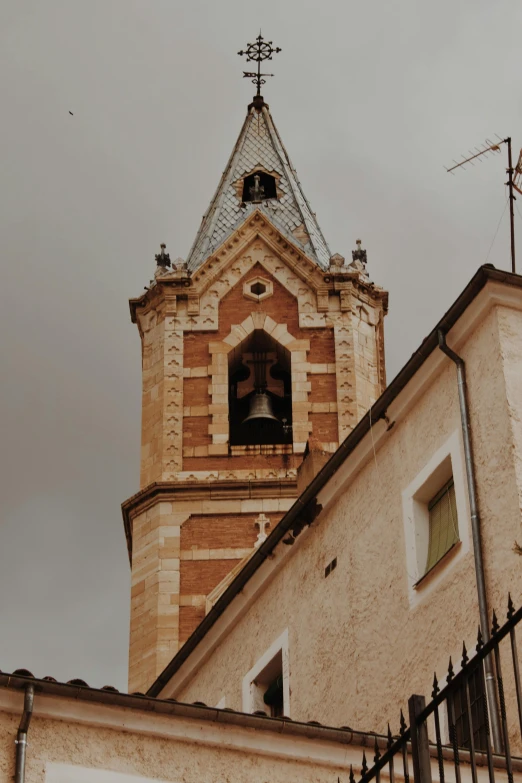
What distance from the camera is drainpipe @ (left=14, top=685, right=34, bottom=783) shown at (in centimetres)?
1259

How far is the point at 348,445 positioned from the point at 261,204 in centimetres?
2319

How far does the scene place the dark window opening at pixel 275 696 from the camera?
20484 millimetres

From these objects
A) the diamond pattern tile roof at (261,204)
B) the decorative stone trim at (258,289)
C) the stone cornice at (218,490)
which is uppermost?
the diamond pattern tile roof at (261,204)

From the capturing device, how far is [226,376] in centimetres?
3728

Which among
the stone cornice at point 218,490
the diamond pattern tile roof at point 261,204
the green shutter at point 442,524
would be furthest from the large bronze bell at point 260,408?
the green shutter at point 442,524

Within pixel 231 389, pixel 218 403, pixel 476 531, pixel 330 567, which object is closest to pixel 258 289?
pixel 231 389

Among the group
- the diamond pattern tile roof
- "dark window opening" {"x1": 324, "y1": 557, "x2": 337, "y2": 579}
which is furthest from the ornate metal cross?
"dark window opening" {"x1": 324, "y1": 557, "x2": 337, "y2": 579}

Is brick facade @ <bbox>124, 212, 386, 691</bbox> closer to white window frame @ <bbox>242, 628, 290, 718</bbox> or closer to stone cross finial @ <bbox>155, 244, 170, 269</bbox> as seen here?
stone cross finial @ <bbox>155, 244, 170, 269</bbox>

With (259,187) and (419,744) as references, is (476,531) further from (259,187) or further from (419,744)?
(259,187)

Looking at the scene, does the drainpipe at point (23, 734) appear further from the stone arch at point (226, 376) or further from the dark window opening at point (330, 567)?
the stone arch at point (226, 376)

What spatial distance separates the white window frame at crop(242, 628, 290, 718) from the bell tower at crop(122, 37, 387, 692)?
11860 mm

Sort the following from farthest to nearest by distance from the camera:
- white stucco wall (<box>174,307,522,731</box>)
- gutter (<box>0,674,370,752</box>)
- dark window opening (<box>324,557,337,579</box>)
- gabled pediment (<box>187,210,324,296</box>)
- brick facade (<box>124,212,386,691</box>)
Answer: gabled pediment (<box>187,210,324,296</box>) → brick facade (<box>124,212,386,691</box>) → dark window opening (<box>324,557,337,579</box>) → white stucco wall (<box>174,307,522,731</box>) → gutter (<box>0,674,370,752</box>)

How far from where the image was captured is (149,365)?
38.1 m

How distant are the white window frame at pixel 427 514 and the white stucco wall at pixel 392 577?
0.05 meters
